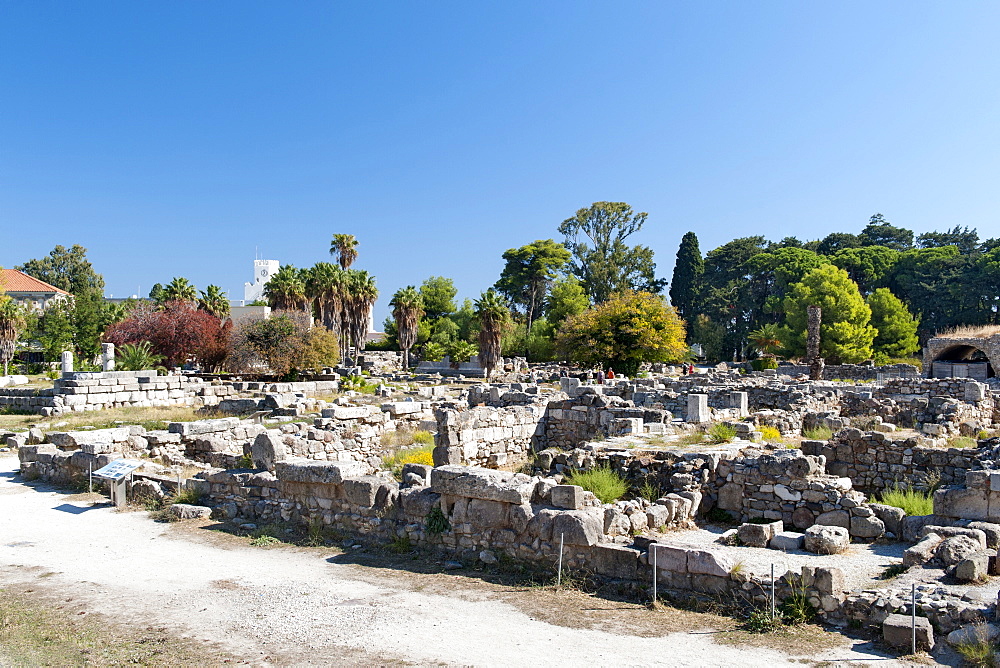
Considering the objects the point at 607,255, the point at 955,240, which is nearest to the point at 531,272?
the point at 607,255

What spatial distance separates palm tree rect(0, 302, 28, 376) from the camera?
45125 millimetres

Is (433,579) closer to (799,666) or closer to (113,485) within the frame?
(799,666)

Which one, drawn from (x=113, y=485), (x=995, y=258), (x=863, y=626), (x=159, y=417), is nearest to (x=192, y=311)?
(x=159, y=417)

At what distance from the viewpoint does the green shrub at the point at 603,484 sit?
8.84m

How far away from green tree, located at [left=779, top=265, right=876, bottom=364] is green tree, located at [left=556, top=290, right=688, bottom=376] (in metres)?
17.2

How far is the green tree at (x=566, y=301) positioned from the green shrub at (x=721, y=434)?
46.2 m

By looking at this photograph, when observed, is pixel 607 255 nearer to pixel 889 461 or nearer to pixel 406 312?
pixel 406 312

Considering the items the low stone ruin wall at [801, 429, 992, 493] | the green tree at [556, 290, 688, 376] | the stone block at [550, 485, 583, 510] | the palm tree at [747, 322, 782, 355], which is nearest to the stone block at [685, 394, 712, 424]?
the low stone ruin wall at [801, 429, 992, 493]

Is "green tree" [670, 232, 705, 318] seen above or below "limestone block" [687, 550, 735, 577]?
above

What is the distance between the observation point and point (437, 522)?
25.9 ft

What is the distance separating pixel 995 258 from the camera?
191ft

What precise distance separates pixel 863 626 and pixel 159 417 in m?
21.4

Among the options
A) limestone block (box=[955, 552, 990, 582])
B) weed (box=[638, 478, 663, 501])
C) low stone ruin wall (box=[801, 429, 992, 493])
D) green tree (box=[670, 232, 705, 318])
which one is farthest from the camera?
green tree (box=[670, 232, 705, 318])

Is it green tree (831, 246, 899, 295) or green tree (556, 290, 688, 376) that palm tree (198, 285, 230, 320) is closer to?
green tree (556, 290, 688, 376)
